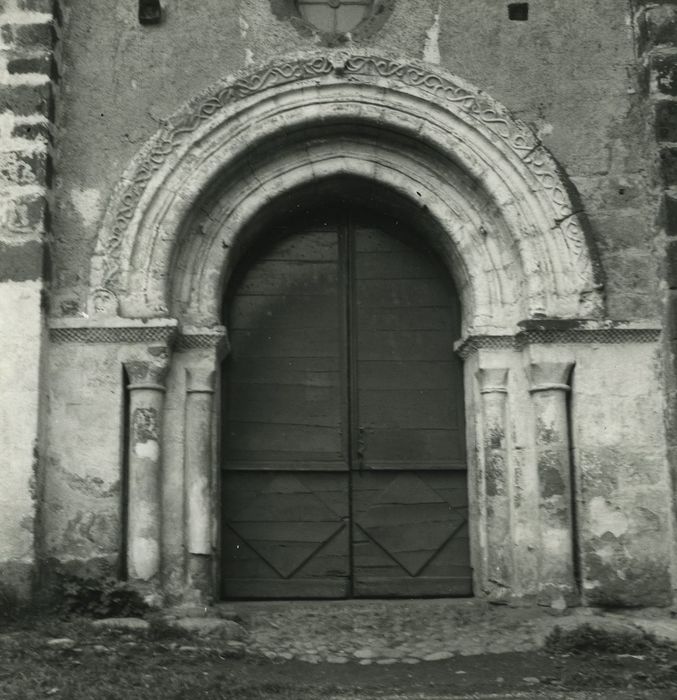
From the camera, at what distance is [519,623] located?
6.41m

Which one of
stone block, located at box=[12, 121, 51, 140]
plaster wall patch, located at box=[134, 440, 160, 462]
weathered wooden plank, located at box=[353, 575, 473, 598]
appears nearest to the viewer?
plaster wall patch, located at box=[134, 440, 160, 462]

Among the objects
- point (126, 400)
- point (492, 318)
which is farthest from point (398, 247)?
point (126, 400)

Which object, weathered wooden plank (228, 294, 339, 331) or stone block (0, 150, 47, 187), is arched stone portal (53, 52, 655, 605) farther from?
stone block (0, 150, 47, 187)

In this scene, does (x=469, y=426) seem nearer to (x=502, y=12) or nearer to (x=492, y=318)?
(x=492, y=318)

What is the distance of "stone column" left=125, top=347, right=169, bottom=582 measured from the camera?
6.54 metres

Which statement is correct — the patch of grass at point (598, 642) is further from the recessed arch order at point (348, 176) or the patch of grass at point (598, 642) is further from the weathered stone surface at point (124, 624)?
the weathered stone surface at point (124, 624)

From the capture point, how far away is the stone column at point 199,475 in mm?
6715

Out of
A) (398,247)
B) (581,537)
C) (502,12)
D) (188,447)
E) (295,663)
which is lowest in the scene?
(295,663)

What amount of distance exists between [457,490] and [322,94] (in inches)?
110

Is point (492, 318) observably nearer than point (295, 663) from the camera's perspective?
No

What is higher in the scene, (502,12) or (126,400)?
(502,12)

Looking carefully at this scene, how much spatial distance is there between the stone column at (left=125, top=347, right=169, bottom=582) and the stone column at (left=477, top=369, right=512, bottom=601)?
2.07 m

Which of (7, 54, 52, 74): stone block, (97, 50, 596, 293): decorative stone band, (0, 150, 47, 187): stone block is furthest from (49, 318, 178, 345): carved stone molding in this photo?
(7, 54, 52, 74): stone block

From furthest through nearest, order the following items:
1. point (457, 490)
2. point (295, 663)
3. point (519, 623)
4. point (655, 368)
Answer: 1. point (457, 490)
2. point (655, 368)
3. point (519, 623)
4. point (295, 663)
